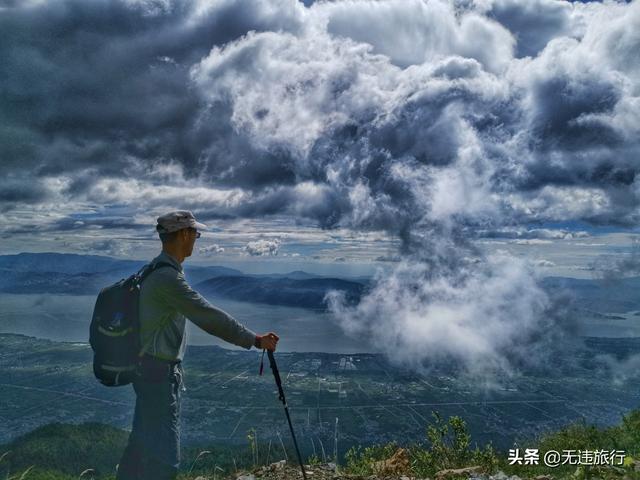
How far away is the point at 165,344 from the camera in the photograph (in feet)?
15.4

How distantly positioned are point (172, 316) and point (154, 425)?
102 cm

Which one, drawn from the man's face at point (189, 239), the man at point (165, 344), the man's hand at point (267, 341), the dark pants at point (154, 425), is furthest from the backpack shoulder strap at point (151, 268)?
the man's hand at point (267, 341)

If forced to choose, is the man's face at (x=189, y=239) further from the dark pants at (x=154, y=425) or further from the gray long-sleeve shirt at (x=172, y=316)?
the dark pants at (x=154, y=425)

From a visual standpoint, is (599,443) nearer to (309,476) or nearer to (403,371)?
(309,476)

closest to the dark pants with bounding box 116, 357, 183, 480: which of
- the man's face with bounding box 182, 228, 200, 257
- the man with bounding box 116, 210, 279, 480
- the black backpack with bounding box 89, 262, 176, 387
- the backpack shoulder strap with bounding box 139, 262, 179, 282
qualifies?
the man with bounding box 116, 210, 279, 480

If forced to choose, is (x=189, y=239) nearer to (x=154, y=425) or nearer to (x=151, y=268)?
(x=151, y=268)

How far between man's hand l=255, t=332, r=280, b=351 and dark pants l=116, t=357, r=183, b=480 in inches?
34.5

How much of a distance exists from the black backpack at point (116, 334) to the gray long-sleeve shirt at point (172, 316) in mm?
85

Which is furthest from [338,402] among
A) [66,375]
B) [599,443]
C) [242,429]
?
[599,443]

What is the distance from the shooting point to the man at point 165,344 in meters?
4.51

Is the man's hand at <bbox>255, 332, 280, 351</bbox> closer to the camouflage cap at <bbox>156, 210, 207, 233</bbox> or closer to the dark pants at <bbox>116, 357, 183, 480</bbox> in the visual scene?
the dark pants at <bbox>116, 357, 183, 480</bbox>

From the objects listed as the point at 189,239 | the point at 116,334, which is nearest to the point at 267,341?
the point at 189,239

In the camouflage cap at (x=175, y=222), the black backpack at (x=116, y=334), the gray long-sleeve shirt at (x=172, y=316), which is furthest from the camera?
the camouflage cap at (x=175, y=222)

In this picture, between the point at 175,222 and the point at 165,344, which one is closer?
the point at 165,344
